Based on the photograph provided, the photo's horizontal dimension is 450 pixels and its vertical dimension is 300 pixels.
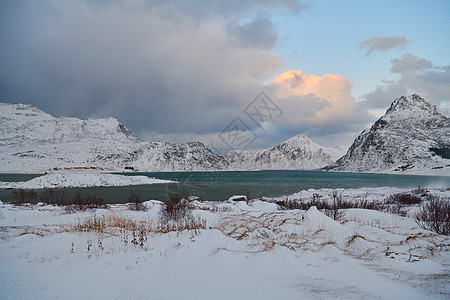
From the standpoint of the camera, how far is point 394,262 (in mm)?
5258

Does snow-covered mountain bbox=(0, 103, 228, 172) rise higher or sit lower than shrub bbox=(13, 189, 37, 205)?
higher

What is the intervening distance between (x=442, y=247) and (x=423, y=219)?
376 centimetres

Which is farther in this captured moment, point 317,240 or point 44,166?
point 44,166

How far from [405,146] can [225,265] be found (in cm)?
17817

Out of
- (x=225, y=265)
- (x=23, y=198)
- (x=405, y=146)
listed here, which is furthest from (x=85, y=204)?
(x=405, y=146)

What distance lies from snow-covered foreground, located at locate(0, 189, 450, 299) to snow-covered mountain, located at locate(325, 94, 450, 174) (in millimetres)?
137564

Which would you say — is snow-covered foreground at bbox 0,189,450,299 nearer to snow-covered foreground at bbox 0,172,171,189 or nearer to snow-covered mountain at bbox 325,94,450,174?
snow-covered foreground at bbox 0,172,171,189

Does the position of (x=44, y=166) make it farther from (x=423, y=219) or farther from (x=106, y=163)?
(x=423, y=219)

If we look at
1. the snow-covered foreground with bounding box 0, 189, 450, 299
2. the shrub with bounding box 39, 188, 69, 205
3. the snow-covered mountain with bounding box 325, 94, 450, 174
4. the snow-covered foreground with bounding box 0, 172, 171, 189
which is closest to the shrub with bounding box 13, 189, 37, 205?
the shrub with bounding box 39, 188, 69, 205

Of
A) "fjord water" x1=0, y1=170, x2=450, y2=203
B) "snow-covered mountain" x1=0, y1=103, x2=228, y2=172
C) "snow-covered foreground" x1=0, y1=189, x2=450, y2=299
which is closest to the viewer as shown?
"snow-covered foreground" x1=0, y1=189, x2=450, y2=299

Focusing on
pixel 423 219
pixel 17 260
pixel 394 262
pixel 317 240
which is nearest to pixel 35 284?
pixel 17 260

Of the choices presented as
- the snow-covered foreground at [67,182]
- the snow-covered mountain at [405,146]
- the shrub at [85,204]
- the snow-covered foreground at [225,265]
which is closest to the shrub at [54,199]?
the shrub at [85,204]

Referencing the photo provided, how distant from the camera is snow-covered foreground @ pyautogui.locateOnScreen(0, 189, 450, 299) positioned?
3875 millimetres

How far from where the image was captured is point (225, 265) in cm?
500
